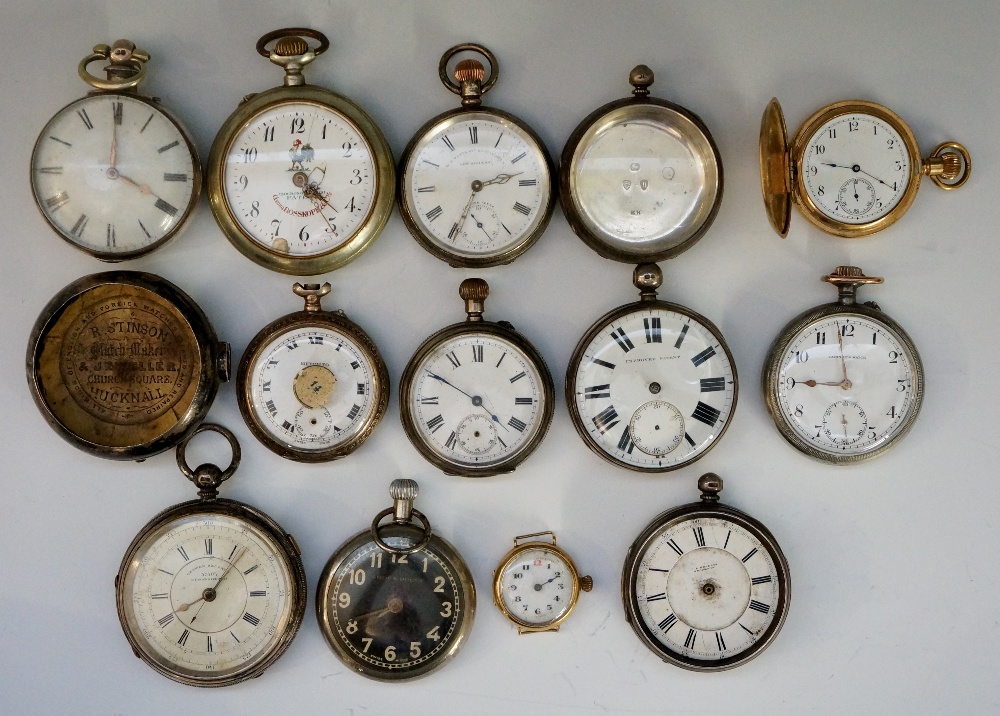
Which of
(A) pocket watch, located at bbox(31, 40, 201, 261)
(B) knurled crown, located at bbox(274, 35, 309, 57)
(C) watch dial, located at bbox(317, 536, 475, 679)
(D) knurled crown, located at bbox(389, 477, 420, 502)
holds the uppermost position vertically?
(B) knurled crown, located at bbox(274, 35, 309, 57)

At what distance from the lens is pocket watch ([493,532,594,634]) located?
6.74ft

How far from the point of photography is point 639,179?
6.64 feet

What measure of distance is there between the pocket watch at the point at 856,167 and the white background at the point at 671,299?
78mm

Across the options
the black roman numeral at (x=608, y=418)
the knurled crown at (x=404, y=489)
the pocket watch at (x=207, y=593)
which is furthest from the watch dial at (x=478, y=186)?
the pocket watch at (x=207, y=593)

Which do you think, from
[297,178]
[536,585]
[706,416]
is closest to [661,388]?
[706,416]

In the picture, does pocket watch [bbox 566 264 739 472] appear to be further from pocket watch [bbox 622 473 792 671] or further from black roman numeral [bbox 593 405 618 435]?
pocket watch [bbox 622 473 792 671]

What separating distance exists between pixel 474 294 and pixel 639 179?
1.61ft

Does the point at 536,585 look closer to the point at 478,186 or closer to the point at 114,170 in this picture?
the point at 478,186

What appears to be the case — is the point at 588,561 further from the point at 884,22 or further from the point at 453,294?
the point at 884,22

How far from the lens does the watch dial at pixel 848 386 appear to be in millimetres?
2037

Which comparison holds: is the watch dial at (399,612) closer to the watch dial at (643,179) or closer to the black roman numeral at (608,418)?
the black roman numeral at (608,418)

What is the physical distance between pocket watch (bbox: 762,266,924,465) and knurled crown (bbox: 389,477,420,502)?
901mm

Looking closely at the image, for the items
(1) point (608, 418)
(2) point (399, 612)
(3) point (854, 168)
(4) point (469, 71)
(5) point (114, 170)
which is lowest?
(2) point (399, 612)

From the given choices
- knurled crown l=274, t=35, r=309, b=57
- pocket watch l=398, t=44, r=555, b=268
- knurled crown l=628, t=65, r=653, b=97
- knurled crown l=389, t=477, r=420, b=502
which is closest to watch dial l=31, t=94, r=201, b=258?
knurled crown l=274, t=35, r=309, b=57
